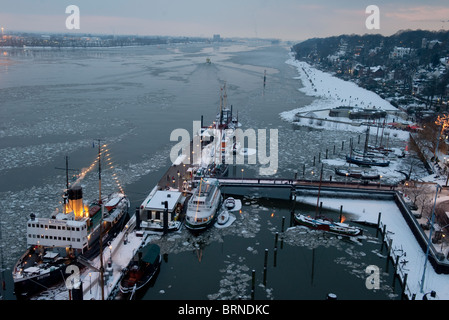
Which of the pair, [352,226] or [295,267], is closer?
[295,267]

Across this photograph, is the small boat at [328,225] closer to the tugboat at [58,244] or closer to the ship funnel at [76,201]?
the tugboat at [58,244]

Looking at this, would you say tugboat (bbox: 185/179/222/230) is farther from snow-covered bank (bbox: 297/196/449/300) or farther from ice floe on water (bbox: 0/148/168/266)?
ice floe on water (bbox: 0/148/168/266)

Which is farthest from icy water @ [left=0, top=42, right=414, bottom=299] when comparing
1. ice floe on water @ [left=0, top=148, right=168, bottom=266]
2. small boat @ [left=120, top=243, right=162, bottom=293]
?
small boat @ [left=120, top=243, right=162, bottom=293]

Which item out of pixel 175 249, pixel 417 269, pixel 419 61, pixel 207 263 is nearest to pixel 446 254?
pixel 417 269

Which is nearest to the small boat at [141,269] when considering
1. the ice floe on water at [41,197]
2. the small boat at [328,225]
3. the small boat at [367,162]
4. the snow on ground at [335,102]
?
the ice floe on water at [41,197]

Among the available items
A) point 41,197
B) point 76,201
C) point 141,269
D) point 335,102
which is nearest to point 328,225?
point 141,269

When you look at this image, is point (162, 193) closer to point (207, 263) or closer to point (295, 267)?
point (207, 263)
